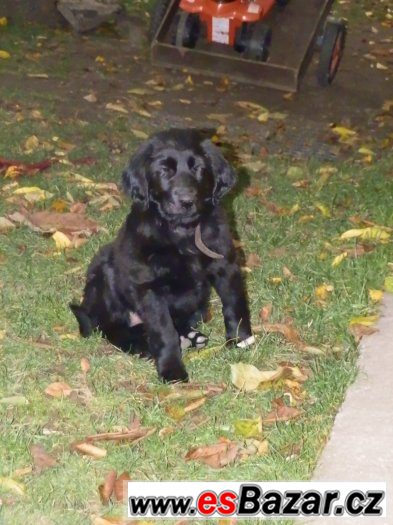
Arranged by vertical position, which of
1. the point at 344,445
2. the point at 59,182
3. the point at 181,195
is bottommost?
the point at 59,182

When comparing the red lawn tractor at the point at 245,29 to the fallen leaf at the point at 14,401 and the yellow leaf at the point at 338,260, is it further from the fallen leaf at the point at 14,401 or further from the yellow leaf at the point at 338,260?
the fallen leaf at the point at 14,401

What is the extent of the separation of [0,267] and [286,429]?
91.9 inches

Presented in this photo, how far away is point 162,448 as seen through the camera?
156 inches

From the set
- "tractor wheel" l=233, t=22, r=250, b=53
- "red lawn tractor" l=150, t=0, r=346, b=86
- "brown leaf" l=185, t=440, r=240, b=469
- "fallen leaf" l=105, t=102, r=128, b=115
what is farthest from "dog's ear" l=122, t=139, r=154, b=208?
"tractor wheel" l=233, t=22, r=250, b=53

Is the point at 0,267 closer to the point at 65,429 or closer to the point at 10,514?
the point at 65,429

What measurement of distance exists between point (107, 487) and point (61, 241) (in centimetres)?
249

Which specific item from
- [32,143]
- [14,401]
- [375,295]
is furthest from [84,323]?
[32,143]

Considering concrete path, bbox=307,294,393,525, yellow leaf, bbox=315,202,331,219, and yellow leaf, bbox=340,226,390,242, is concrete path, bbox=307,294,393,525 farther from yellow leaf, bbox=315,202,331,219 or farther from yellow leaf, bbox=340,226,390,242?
yellow leaf, bbox=315,202,331,219

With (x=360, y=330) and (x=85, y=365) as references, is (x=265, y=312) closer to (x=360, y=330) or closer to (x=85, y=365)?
(x=360, y=330)

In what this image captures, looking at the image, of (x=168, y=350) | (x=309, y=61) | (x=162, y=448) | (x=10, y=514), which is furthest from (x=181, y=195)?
(x=309, y=61)

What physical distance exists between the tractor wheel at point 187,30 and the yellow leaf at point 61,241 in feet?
13.7

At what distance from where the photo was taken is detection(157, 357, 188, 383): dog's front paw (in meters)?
4.50

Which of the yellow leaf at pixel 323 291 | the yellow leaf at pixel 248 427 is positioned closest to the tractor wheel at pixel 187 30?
the yellow leaf at pixel 323 291

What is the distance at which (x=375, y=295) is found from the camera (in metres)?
5.08
